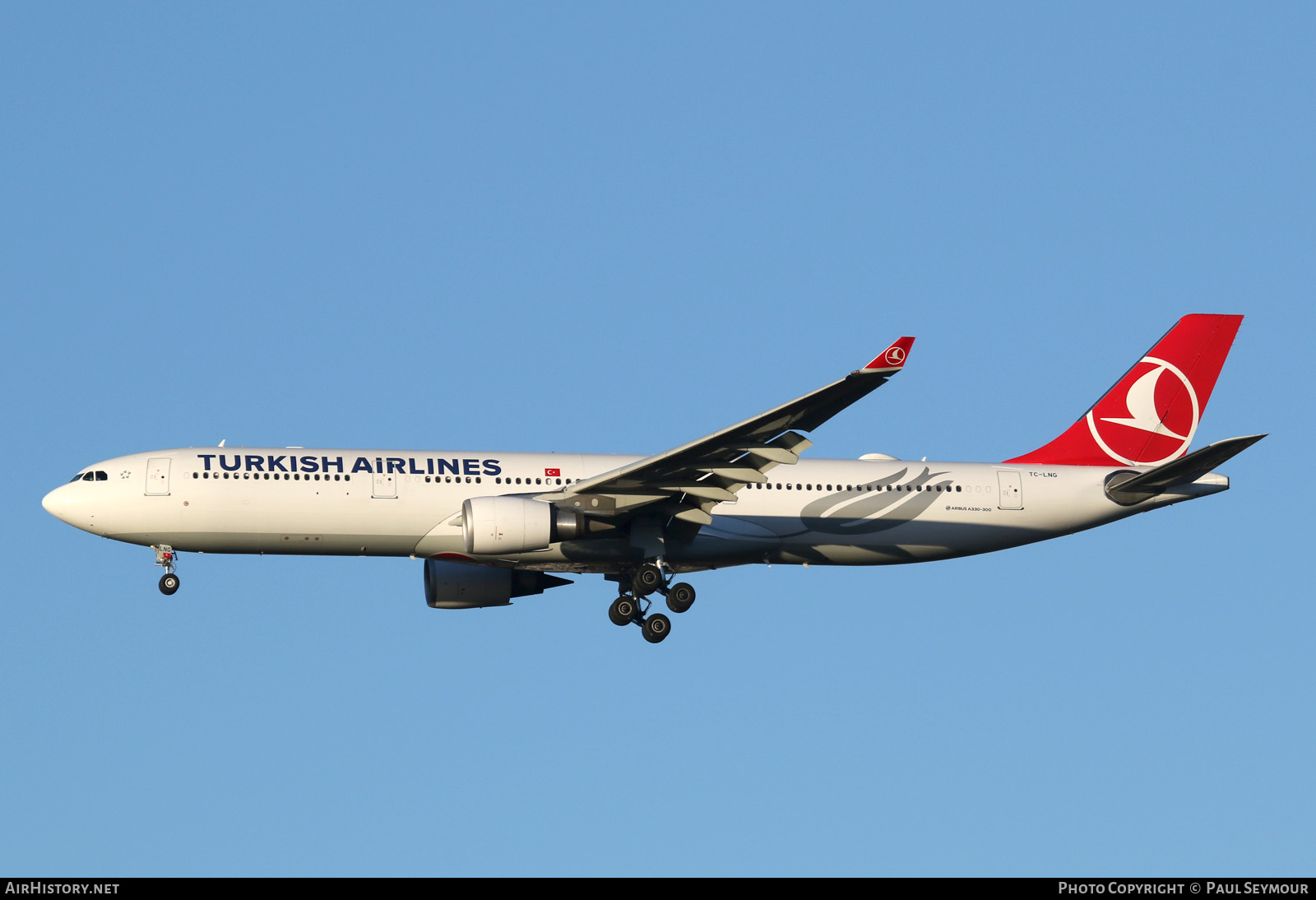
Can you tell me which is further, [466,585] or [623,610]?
[466,585]

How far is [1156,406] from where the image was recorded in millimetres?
47531

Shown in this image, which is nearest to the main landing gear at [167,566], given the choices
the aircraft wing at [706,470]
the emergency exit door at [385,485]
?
the emergency exit door at [385,485]

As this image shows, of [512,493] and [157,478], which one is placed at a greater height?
[157,478]

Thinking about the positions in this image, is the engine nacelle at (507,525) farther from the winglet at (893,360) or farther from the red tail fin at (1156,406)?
the red tail fin at (1156,406)

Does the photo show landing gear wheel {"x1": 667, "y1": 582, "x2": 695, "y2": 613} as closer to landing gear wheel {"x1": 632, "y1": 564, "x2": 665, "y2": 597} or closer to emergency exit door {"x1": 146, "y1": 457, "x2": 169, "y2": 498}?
landing gear wheel {"x1": 632, "y1": 564, "x2": 665, "y2": 597}

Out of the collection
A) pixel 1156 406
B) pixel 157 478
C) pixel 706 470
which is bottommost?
pixel 706 470

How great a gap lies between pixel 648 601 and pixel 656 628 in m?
0.70

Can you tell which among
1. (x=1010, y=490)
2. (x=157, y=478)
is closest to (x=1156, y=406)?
(x=1010, y=490)

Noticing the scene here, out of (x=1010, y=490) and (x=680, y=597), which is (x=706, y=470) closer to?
(x=680, y=597)

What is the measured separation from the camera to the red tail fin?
46.8 metres

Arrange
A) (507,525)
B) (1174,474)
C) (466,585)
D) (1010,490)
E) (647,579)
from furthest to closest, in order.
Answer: (1010,490)
(466,585)
(1174,474)
(647,579)
(507,525)

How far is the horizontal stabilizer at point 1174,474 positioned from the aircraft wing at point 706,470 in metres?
9.77

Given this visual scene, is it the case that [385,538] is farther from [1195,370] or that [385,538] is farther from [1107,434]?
[1195,370]

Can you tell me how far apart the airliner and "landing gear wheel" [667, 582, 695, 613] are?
0.04 meters
